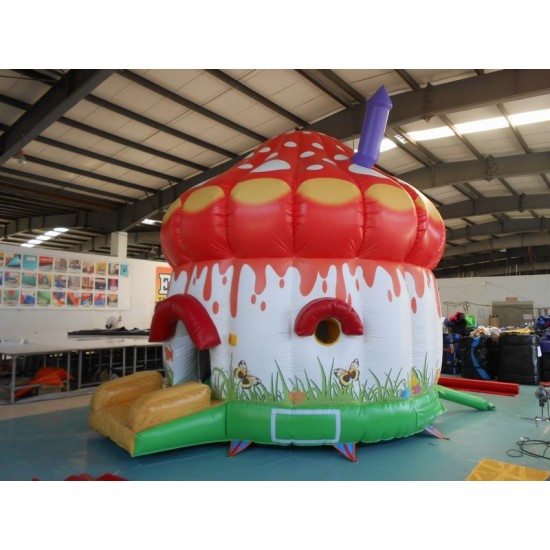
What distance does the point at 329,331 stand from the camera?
439 cm

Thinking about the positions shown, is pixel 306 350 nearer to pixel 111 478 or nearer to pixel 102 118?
pixel 111 478

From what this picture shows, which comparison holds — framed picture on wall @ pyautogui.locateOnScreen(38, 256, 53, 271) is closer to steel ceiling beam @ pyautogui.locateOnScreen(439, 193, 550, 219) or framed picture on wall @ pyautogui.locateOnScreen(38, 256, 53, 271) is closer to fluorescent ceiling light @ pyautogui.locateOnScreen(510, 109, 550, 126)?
fluorescent ceiling light @ pyautogui.locateOnScreen(510, 109, 550, 126)

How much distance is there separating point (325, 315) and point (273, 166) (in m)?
1.66

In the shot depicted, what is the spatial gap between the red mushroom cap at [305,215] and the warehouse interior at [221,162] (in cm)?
122

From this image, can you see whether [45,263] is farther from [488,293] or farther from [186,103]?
[488,293]

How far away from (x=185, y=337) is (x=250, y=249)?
1239 mm

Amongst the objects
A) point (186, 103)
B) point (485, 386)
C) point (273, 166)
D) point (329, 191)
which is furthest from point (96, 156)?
point (485, 386)

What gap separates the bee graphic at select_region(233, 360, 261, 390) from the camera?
4199mm

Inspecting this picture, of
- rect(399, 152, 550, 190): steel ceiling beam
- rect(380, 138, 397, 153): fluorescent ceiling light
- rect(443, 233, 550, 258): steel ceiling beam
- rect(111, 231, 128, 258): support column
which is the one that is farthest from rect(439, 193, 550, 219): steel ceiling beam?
rect(111, 231, 128, 258): support column

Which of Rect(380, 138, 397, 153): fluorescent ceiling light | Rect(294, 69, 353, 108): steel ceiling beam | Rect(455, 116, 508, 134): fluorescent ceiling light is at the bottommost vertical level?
Rect(380, 138, 397, 153): fluorescent ceiling light

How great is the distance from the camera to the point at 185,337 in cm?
477

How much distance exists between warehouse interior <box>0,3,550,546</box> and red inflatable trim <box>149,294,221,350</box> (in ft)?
3.44

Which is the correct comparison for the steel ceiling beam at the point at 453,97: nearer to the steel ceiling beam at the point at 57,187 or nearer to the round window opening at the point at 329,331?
the round window opening at the point at 329,331

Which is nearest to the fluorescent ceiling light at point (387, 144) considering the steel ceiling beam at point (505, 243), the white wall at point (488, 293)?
the white wall at point (488, 293)
